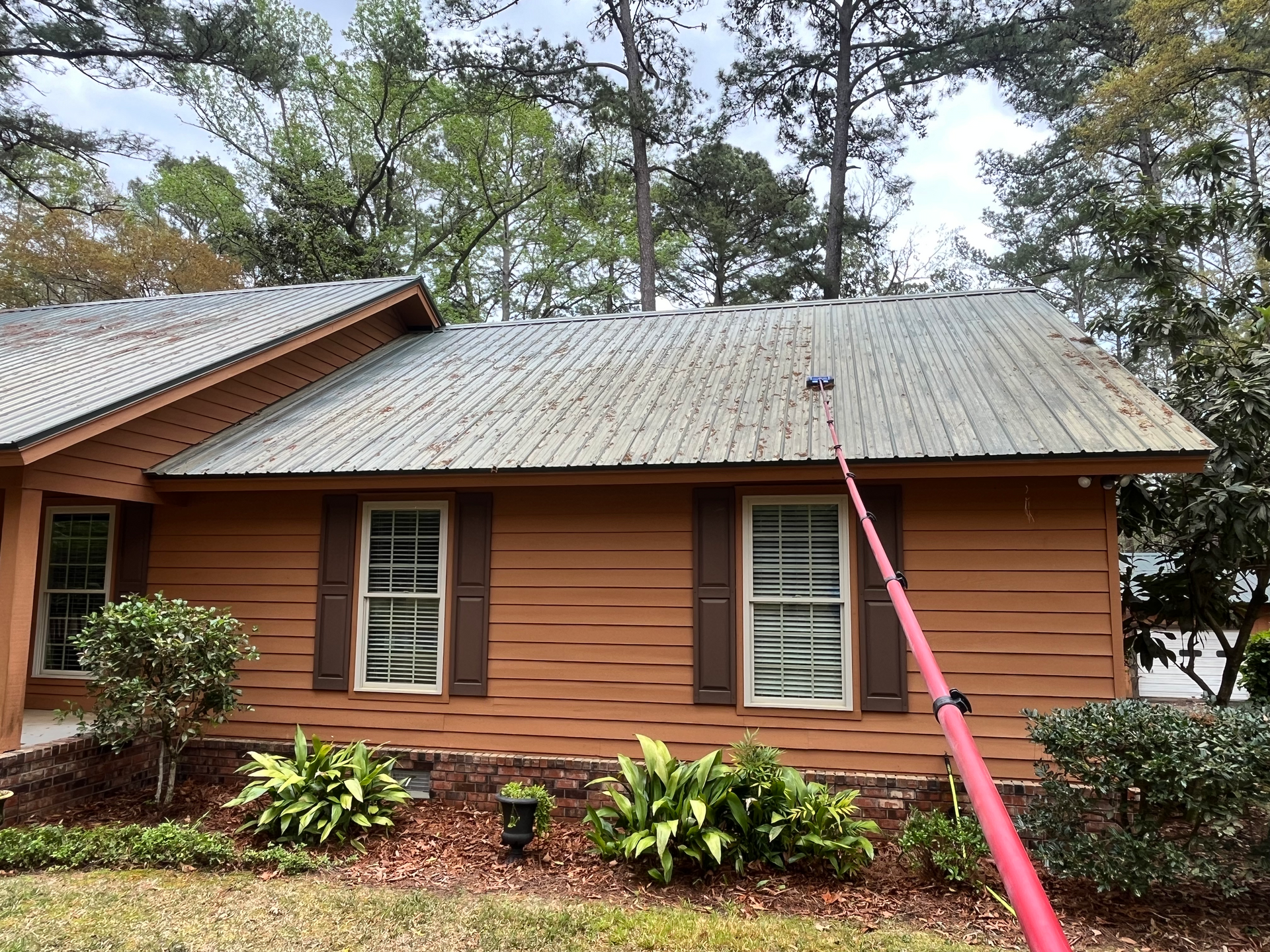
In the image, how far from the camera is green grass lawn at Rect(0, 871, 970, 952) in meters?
3.74

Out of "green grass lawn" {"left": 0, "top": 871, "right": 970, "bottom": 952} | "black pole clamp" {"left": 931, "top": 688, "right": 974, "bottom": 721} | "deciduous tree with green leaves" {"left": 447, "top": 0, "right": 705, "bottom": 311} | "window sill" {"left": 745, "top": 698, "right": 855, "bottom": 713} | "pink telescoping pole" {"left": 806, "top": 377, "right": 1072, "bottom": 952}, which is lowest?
"green grass lawn" {"left": 0, "top": 871, "right": 970, "bottom": 952}

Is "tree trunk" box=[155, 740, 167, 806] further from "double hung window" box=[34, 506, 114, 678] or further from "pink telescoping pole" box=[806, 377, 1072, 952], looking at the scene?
"pink telescoping pole" box=[806, 377, 1072, 952]

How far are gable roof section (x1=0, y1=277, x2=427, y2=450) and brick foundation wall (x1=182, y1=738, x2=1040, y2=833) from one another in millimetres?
2993

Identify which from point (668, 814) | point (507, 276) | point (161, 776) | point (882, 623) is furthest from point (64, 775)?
point (507, 276)

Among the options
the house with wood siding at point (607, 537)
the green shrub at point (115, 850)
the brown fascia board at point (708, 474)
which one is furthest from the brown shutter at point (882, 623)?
the green shrub at point (115, 850)

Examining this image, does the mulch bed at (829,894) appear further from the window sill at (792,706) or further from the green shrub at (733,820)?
the window sill at (792,706)

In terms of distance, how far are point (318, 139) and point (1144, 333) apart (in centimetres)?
2239

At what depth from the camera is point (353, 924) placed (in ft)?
13.1

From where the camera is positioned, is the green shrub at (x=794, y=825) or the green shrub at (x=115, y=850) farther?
the green shrub at (x=115, y=850)

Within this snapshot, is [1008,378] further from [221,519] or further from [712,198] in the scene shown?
[712,198]

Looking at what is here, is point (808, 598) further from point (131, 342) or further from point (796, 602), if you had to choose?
point (131, 342)

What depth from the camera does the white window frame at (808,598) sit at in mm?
5500

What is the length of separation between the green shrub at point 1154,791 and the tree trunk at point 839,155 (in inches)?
567

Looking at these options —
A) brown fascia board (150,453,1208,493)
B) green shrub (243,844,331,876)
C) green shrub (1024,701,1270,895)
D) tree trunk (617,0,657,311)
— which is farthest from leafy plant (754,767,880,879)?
tree trunk (617,0,657,311)
